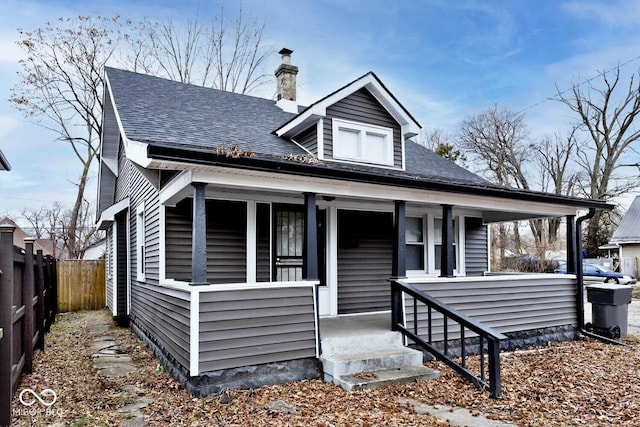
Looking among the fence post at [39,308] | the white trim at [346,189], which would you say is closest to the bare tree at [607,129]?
the white trim at [346,189]

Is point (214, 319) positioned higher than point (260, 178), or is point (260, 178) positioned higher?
point (260, 178)

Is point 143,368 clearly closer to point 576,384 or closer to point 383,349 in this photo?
point 383,349

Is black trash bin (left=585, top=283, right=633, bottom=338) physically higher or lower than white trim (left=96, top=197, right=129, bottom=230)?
lower

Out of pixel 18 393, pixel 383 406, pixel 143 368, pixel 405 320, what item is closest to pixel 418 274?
pixel 405 320

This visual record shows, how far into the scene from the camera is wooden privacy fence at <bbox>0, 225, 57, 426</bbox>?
151 inches

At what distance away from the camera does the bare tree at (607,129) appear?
Answer: 2806cm

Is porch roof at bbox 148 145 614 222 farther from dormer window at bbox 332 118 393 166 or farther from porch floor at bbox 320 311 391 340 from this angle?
Result: porch floor at bbox 320 311 391 340

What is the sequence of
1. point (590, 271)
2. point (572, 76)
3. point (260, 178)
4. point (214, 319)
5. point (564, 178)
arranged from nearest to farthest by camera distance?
point (214, 319), point (260, 178), point (590, 271), point (572, 76), point (564, 178)

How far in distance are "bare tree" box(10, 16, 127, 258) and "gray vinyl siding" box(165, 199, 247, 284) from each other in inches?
549

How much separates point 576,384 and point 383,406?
271cm

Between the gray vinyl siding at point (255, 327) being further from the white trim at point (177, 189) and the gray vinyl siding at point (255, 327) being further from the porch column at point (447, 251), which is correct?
the porch column at point (447, 251)

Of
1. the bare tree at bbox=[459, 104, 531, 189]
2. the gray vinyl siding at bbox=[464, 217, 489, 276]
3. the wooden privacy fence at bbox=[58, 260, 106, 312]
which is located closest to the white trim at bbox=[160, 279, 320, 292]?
the gray vinyl siding at bbox=[464, 217, 489, 276]

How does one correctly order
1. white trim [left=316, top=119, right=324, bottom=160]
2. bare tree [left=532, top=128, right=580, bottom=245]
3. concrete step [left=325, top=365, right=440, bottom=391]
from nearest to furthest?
concrete step [left=325, top=365, right=440, bottom=391] → white trim [left=316, top=119, right=324, bottom=160] → bare tree [left=532, top=128, right=580, bottom=245]

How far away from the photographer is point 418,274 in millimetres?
8984
